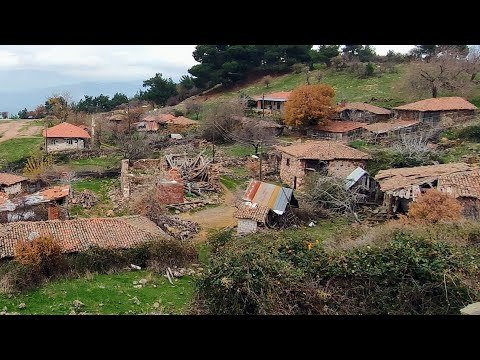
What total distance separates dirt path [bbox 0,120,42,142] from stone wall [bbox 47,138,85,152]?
583 centimetres

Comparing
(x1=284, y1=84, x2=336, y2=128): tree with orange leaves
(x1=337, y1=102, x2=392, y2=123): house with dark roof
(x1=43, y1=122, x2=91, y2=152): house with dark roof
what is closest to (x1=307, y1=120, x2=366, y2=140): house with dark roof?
(x1=284, y1=84, x2=336, y2=128): tree with orange leaves

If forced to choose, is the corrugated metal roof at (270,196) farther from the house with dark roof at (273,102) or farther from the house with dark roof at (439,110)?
the house with dark roof at (273,102)

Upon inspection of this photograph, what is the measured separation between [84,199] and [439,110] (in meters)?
19.3

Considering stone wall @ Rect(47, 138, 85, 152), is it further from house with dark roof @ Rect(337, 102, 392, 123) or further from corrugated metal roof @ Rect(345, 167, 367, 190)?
corrugated metal roof @ Rect(345, 167, 367, 190)

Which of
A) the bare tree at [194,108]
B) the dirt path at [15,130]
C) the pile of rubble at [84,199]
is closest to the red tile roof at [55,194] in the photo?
the pile of rubble at [84,199]

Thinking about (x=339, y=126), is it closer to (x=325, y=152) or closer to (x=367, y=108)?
(x=367, y=108)

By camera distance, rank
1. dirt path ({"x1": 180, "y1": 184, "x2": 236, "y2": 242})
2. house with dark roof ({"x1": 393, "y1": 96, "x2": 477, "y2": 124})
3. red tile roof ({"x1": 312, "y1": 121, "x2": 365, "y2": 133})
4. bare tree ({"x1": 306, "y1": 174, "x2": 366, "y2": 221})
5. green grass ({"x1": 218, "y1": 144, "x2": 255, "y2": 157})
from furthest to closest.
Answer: red tile roof ({"x1": 312, "y1": 121, "x2": 365, "y2": 133}) → house with dark roof ({"x1": 393, "y1": 96, "x2": 477, "y2": 124}) → green grass ({"x1": 218, "y1": 144, "x2": 255, "y2": 157}) → bare tree ({"x1": 306, "y1": 174, "x2": 366, "y2": 221}) → dirt path ({"x1": 180, "y1": 184, "x2": 236, "y2": 242})

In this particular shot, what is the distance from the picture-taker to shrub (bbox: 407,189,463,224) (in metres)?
11.5

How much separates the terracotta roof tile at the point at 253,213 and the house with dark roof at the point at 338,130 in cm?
1346

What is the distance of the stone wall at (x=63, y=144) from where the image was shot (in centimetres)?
2942
